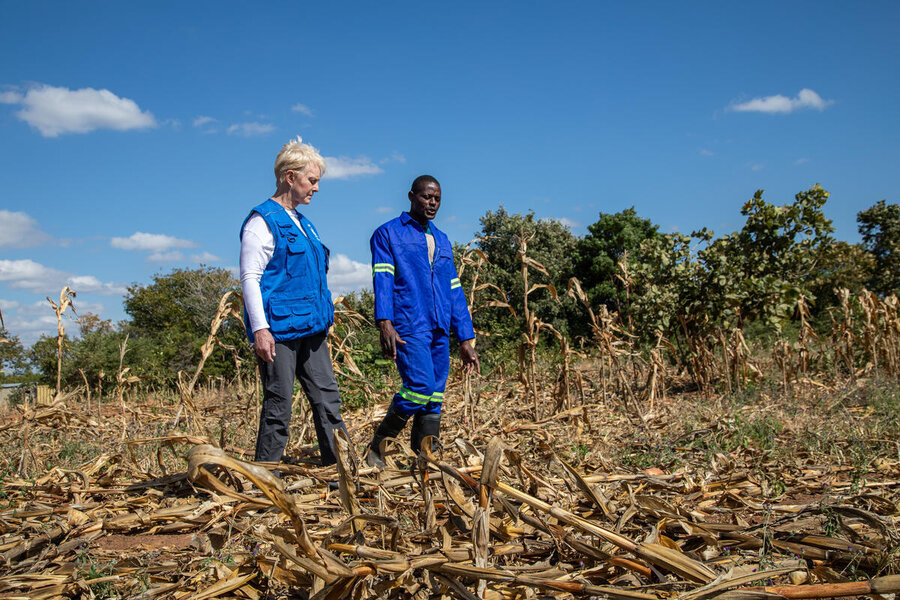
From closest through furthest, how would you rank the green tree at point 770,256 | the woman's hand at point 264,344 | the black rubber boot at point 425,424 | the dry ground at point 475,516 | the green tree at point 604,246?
the dry ground at point 475,516
the woman's hand at point 264,344
the black rubber boot at point 425,424
the green tree at point 770,256
the green tree at point 604,246

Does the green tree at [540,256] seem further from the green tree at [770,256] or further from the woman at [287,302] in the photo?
the woman at [287,302]

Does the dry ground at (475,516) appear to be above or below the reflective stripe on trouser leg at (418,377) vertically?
below

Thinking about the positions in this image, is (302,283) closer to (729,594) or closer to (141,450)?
(141,450)

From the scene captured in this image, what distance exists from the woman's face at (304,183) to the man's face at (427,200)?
0.63 m

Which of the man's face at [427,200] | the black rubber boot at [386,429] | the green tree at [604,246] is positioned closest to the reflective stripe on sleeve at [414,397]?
the black rubber boot at [386,429]

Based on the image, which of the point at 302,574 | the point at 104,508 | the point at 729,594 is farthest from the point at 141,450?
the point at 729,594

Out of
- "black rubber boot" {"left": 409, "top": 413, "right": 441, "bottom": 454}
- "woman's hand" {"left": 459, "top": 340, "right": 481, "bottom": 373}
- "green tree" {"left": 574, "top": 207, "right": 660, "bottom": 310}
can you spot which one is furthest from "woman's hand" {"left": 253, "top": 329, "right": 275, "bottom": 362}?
"green tree" {"left": 574, "top": 207, "right": 660, "bottom": 310}

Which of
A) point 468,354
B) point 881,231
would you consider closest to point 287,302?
point 468,354

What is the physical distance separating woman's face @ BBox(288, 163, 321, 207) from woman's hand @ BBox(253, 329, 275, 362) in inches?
30.7

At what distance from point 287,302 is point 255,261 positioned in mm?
269

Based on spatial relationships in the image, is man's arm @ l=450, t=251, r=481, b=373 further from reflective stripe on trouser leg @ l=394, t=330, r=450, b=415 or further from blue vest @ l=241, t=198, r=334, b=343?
blue vest @ l=241, t=198, r=334, b=343

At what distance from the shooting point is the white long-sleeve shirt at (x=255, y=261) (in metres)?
3.01

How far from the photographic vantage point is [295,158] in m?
3.21

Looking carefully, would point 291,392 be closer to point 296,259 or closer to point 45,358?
point 296,259
